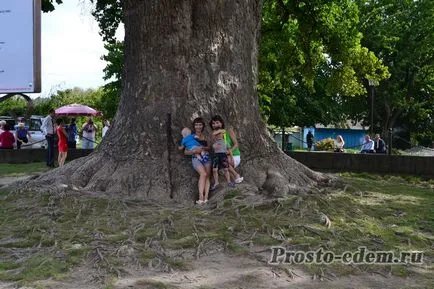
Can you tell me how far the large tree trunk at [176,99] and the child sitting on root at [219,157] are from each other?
0.32 metres

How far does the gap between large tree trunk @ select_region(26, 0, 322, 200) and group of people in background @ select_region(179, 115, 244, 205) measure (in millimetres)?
209

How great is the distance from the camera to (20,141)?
2217cm

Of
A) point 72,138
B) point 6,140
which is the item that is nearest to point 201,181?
point 6,140

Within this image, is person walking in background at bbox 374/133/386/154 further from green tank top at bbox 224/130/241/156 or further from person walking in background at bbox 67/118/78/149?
green tank top at bbox 224/130/241/156

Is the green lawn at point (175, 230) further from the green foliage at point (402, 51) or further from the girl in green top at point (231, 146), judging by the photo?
the green foliage at point (402, 51)

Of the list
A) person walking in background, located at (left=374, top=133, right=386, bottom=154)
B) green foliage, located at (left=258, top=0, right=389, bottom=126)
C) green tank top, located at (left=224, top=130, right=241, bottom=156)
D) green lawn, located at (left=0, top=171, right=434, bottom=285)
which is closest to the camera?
green lawn, located at (left=0, top=171, right=434, bottom=285)

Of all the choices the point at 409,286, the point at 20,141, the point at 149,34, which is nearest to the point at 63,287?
the point at 409,286

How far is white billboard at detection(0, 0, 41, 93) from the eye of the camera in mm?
5102

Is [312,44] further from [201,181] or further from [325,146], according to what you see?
[325,146]

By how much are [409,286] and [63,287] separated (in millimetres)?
3082

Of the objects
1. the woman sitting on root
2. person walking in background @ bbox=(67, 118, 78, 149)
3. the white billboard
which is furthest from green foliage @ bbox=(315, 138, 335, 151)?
the white billboard

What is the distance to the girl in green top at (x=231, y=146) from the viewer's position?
847 centimetres

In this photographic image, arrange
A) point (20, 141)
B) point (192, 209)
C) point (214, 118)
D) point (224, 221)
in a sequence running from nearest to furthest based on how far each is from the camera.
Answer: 1. point (224, 221)
2. point (192, 209)
3. point (214, 118)
4. point (20, 141)

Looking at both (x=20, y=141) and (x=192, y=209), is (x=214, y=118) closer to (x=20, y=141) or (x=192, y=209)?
(x=192, y=209)
